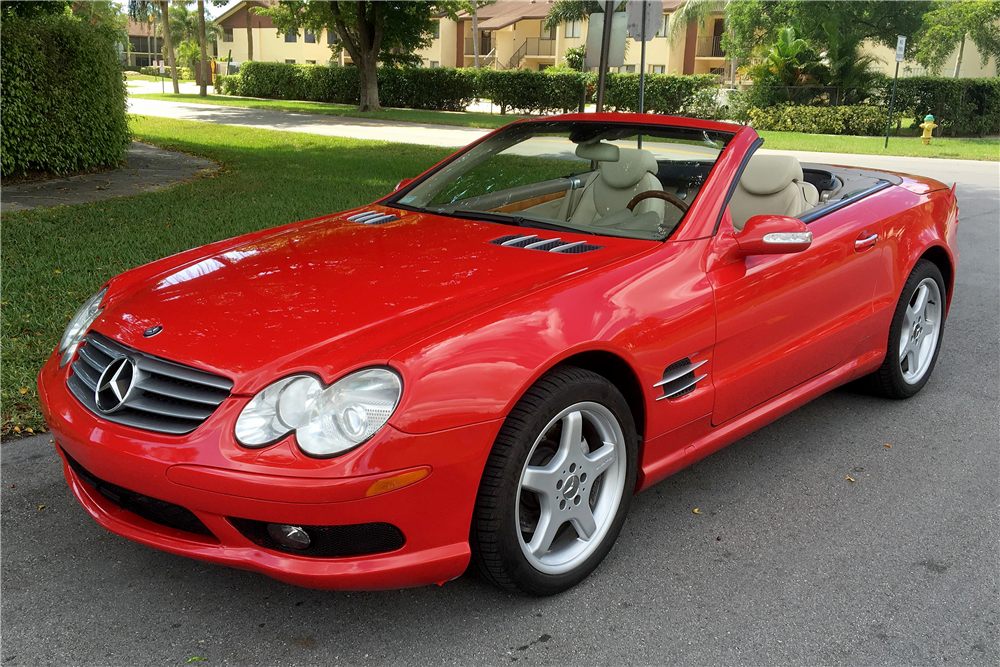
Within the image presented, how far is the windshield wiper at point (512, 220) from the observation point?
3.39 m

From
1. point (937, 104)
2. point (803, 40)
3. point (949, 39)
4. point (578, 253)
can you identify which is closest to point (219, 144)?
point (578, 253)

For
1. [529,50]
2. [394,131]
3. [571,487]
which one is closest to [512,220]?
[571,487]

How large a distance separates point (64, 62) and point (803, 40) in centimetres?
2237

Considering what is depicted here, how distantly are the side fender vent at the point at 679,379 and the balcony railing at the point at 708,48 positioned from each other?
53244mm

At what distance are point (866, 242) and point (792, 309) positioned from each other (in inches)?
27.9

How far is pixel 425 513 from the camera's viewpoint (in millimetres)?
2283

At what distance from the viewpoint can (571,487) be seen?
2688 mm

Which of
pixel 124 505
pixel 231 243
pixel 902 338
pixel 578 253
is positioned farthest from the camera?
pixel 902 338

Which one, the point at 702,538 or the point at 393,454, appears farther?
the point at 702,538

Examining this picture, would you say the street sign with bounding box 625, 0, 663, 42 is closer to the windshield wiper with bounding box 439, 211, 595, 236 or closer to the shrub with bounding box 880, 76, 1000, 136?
the windshield wiper with bounding box 439, 211, 595, 236

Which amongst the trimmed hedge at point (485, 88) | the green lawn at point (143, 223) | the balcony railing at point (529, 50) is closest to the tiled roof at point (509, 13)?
the balcony railing at point (529, 50)

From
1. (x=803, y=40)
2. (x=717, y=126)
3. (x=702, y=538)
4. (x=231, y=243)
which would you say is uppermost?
(x=803, y=40)

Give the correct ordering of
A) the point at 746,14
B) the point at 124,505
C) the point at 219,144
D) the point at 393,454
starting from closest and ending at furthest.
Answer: the point at 393,454 → the point at 124,505 → the point at 219,144 → the point at 746,14

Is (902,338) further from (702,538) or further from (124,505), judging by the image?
(124,505)
